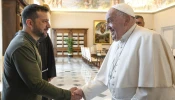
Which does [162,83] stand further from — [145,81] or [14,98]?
[14,98]

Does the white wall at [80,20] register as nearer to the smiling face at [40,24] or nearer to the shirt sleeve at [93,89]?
the shirt sleeve at [93,89]

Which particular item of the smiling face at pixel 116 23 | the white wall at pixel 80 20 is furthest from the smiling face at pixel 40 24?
the white wall at pixel 80 20

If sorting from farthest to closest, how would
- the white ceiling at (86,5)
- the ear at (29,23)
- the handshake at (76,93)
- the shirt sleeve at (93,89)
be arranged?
the white ceiling at (86,5) → the shirt sleeve at (93,89) → the handshake at (76,93) → the ear at (29,23)

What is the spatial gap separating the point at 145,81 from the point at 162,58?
238 millimetres

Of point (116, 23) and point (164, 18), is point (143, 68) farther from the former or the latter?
point (164, 18)

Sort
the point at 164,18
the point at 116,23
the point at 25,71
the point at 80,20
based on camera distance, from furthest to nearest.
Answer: the point at 80,20, the point at 164,18, the point at 116,23, the point at 25,71

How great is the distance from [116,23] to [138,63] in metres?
0.41

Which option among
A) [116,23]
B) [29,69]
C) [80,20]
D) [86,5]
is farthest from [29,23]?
[86,5]

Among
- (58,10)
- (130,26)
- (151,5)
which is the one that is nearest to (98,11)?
(58,10)

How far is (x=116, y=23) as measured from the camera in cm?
185

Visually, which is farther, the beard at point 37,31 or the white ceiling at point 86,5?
the white ceiling at point 86,5

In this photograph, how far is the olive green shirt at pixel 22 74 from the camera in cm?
158

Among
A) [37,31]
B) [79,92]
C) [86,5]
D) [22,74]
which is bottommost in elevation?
[79,92]

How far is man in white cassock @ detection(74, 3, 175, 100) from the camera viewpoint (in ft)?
5.41
